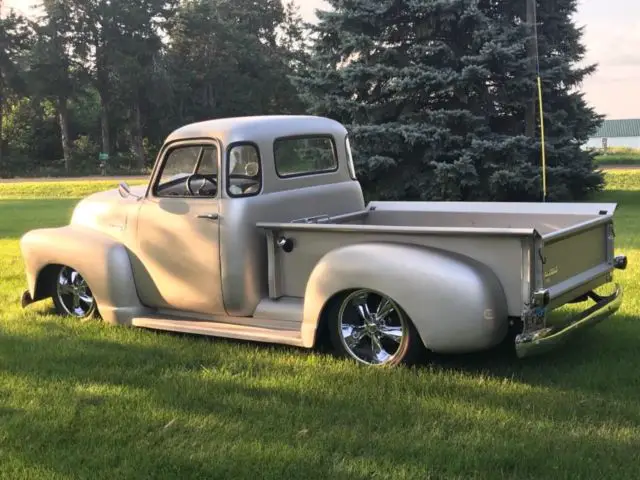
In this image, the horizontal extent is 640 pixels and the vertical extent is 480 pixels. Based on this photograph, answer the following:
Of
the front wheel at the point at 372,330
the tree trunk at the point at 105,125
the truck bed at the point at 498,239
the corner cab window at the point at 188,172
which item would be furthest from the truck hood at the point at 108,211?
the tree trunk at the point at 105,125

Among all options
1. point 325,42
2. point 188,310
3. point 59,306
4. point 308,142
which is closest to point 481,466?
point 188,310

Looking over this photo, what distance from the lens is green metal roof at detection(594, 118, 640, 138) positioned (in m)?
85.1

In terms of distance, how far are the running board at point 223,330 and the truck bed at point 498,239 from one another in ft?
1.06

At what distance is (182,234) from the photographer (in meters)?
5.59

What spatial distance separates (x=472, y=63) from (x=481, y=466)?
46.4ft

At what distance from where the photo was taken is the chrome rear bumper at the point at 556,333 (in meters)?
4.20

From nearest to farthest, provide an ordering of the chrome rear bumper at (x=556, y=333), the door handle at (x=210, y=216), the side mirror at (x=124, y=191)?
the chrome rear bumper at (x=556, y=333) < the door handle at (x=210, y=216) < the side mirror at (x=124, y=191)

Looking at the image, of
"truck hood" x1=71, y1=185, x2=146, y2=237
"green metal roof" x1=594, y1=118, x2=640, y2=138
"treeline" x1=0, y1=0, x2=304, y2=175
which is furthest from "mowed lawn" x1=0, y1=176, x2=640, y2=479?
"green metal roof" x1=594, y1=118, x2=640, y2=138

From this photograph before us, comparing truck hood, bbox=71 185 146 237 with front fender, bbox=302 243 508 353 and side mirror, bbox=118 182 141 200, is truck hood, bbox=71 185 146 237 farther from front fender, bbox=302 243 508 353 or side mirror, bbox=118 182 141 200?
front fender, bbox=302 243 508 353

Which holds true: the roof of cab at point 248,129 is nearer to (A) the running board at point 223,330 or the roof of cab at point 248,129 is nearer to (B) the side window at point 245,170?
(B) the side window at point 245,170

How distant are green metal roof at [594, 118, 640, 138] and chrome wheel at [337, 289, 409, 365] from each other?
3407 inches

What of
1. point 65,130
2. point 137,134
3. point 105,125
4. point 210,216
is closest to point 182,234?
point 210,216

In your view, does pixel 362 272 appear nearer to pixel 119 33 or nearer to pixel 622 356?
pixel 622 356

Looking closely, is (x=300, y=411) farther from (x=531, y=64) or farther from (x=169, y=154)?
(x=531, y=64)
